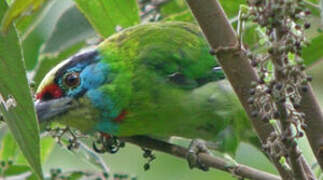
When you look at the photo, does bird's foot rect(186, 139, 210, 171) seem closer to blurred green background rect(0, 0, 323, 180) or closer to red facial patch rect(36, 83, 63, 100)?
blurred green background rect(0, 0, 323, 180)

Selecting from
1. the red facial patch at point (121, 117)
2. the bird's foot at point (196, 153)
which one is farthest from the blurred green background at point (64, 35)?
the bird's foot at point (196, 153)

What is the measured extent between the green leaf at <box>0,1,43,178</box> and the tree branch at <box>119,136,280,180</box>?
0.87 m

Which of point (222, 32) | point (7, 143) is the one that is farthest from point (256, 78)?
point (7, 143)

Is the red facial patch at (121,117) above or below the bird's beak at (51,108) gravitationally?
below

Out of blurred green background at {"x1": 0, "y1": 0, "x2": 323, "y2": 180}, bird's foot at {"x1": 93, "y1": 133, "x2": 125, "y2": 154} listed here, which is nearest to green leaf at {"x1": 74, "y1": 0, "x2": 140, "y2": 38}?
blurred green background at {"x1": 0, "y1": 0, "x2": 323, "y2": 180}

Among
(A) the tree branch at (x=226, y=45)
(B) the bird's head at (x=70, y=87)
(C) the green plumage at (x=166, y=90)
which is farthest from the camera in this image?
(C) the green plumage at (x=166, y=90)

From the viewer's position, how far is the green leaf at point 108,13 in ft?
9.35

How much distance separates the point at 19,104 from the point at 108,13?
127 cm

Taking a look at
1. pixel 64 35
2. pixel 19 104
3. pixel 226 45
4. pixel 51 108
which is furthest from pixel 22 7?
pixel 64 35

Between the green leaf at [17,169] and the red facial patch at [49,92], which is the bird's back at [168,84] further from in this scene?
the green leaf at [17,169]

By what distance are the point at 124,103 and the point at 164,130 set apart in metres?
0.21

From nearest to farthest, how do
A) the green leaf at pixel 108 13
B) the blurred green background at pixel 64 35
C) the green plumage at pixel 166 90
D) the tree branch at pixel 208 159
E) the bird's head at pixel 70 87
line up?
the tree branch at pixel 208 159
the green leaf at pixel 108 13
the bird's head at pixel 70 87
the blurred green background at pixel 64 35
the green plumage at pixel 166 90

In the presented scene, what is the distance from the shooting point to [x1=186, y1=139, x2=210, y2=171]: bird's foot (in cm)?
298

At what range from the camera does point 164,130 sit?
3.23m
